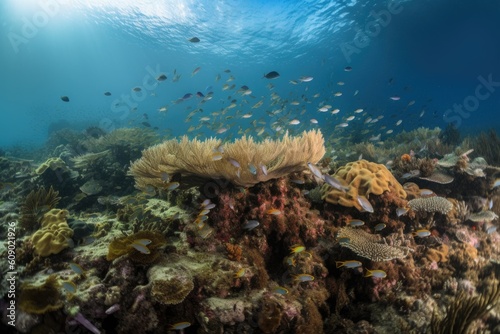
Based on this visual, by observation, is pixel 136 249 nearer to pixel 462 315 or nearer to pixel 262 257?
pixel 262 257

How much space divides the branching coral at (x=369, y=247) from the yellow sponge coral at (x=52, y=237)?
491 cm

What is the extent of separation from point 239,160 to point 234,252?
1547 millimetres

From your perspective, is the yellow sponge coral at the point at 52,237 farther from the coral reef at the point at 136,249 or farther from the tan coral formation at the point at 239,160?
the tan coral formation at the point at 239,160

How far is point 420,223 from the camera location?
5.85m

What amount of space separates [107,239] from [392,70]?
6864cm

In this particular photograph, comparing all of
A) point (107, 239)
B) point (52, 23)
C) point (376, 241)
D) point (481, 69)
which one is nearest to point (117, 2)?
point (52, 23)

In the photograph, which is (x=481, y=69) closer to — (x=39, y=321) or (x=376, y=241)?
(x=376, y=241)

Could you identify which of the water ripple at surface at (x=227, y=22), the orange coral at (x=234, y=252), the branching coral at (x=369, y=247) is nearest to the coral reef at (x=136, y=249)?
the orange coral at (x=234, y=252)

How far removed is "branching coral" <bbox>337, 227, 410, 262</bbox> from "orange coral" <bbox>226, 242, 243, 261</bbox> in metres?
1.76

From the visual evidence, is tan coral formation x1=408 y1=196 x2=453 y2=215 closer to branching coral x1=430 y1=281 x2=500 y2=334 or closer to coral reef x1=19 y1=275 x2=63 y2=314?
branching coral x1=430 y1=281 x2=500 y2=334

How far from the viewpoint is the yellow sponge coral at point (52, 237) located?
4.47 metres

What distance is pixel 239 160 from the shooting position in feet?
14.9

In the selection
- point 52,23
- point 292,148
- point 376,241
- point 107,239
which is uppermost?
point 52,23

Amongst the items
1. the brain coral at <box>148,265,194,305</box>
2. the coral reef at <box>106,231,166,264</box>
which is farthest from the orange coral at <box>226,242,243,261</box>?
the coral reef at <box>106,231,166,264</box>
